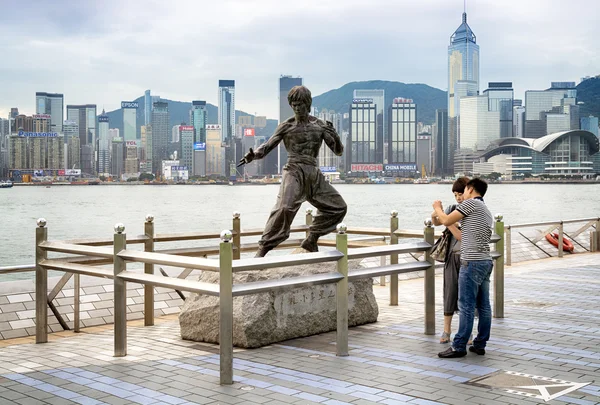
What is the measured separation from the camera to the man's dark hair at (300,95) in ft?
30.8

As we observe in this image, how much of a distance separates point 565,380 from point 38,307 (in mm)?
5706

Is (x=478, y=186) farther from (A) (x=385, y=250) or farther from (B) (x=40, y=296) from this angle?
(B) (x=40, y=296)

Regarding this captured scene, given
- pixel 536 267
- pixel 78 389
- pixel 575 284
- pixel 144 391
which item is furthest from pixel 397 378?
pixel 536 267

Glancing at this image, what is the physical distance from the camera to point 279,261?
6.88m

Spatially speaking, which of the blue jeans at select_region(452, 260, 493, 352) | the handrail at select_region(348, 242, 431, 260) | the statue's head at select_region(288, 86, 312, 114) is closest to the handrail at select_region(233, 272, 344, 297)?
the handrail at select_region(348, 242, 431, 260)

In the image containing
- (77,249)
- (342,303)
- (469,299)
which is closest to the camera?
(469,299)

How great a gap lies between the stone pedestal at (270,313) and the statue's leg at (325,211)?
0.85 metres

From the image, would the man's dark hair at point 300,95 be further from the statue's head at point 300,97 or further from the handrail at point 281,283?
the handrail at point 281,283

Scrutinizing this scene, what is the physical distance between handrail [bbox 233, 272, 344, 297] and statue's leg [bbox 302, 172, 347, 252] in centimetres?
247

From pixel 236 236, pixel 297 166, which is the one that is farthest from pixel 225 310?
pixel 236 236

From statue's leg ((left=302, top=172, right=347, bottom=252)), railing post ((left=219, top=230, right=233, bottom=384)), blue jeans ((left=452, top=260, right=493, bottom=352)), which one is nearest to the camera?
railing post ((left=219, top=230, right=233, bottom=384))

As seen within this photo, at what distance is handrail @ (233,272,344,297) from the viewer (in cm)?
652

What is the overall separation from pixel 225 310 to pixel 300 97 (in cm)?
393

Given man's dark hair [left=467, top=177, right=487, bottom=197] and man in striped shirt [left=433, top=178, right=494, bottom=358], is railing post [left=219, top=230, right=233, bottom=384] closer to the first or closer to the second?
man in striped shirt [left=433, top=178, right=494, bottom=358]
